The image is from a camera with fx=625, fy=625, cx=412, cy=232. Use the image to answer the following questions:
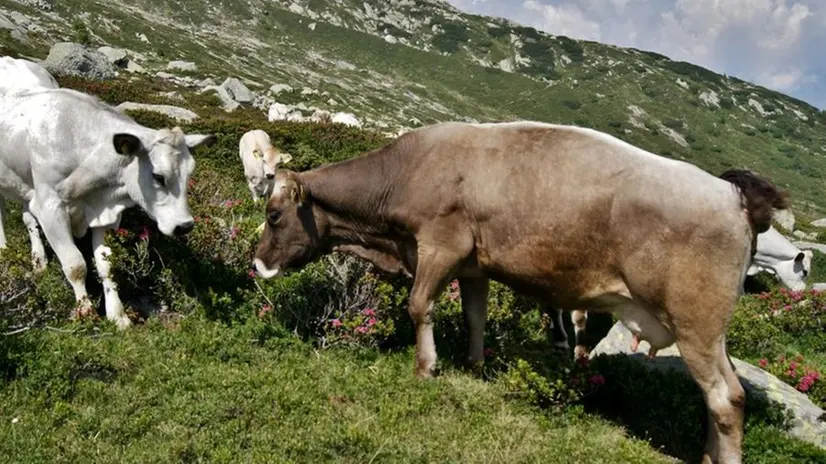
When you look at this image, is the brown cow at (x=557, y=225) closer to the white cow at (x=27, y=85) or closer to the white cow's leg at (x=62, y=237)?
the white cow's leg at (x=62, y=237)

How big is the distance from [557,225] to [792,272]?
14.9 meters

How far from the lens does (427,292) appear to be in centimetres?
688

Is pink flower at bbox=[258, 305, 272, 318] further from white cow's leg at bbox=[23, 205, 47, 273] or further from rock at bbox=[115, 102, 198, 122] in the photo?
rock at bbox=[115, 102, 198, 122]

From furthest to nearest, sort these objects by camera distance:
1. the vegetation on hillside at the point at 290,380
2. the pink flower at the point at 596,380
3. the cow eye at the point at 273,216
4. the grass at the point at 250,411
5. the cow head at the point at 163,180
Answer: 1. the cow eye at the point at 273,216
2. the cow head at the point at 163,180
3. the pink flower at the point at 596,380
4. the vegetation on hillside at the point at 290,380
5. the grass at the point at 250,411

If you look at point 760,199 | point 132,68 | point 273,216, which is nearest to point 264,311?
point 273,216

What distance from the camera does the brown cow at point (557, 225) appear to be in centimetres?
548

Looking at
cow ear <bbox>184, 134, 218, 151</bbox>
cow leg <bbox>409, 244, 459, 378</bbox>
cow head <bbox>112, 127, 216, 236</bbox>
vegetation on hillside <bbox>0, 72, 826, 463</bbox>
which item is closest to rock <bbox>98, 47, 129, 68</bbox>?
vegetation on hillside <bbox>0, 72, 826, 463</bbox>

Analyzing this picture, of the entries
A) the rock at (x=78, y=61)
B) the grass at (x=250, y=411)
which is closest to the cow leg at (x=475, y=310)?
the grass at (x=250, y=411)

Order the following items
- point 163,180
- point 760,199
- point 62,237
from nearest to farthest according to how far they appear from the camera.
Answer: point 760,199
point 163,180
point 62,237

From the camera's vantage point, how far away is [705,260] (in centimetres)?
542

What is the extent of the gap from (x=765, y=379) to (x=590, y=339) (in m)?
3.13

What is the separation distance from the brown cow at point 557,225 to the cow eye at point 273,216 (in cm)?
1

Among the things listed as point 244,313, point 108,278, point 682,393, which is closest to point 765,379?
point 682,393

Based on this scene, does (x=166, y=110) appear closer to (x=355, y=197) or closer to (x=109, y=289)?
(x=109, y=289)
